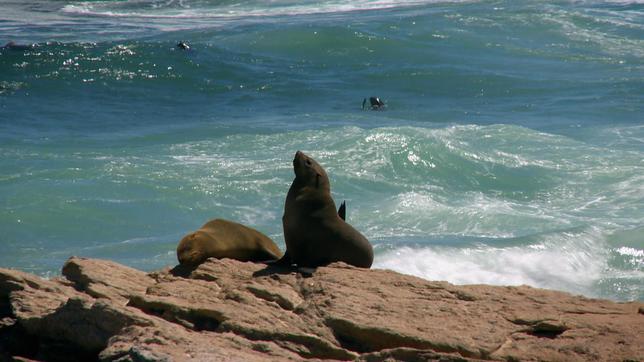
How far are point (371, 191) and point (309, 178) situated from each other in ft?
23.4

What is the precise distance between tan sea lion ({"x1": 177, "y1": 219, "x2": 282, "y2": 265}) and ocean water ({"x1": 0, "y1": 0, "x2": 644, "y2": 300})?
3.49 meters

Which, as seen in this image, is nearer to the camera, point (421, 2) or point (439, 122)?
point (439, 122)

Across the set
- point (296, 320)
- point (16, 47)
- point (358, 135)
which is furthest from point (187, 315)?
point (16, 47)

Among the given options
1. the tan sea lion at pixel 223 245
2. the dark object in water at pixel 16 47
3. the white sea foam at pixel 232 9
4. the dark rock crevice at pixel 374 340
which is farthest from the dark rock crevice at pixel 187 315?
the white sea foam at pixel 232 9

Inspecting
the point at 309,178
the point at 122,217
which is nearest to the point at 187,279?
the point at 309,178

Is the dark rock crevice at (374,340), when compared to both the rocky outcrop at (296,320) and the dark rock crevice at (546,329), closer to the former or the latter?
the rocky outcrop at (296,320)

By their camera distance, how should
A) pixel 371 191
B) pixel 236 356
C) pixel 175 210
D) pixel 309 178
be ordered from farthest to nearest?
pixel 371 191 < pixel 175 210 < pixel 309 178 < pixel 236 356

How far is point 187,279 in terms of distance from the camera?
5.93m

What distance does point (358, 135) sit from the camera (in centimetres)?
1673

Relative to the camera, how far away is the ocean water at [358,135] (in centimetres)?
1116

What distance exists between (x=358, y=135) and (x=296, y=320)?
11.6m

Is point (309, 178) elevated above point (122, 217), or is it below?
above

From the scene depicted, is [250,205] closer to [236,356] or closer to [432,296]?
[432,296]

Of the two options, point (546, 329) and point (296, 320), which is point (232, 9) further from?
point (546, 329)
